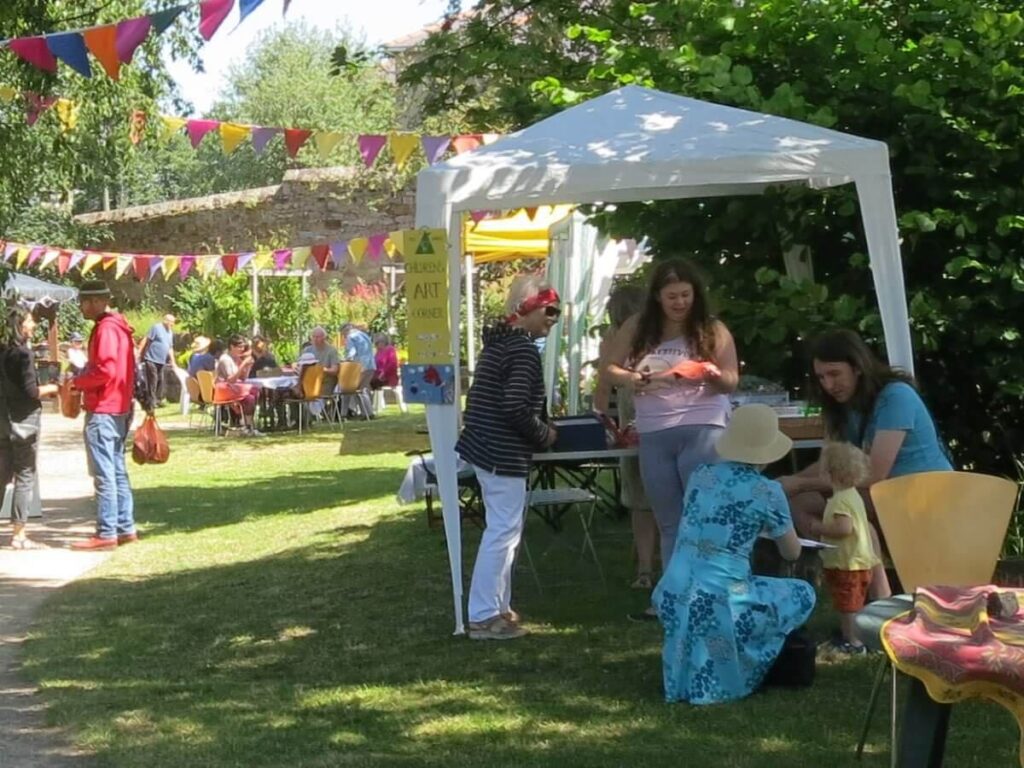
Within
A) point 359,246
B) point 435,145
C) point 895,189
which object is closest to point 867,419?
point 895,189

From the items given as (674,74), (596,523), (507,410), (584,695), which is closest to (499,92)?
(674,74)

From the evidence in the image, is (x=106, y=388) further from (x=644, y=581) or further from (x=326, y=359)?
(x=326, y=359)

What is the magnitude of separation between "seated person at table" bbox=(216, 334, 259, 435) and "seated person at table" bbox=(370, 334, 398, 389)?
1769mm

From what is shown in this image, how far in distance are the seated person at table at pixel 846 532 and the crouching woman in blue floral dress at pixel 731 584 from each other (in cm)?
30

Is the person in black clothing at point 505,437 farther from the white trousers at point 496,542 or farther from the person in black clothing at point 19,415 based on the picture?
the person in black clothing at point 19,415

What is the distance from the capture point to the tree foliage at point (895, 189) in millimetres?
7559

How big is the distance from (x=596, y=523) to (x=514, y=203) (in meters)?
3.76

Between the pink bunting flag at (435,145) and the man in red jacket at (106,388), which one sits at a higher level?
the pink bunting flag at (435,145)

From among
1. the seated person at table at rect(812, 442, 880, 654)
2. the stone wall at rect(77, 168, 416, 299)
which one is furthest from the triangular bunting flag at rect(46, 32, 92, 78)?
the stone wall at rect(77, 168, 416, 299)

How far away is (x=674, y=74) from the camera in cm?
840

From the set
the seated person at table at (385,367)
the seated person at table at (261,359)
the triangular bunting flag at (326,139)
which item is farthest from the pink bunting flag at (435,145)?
the seated person at table at (385,367)

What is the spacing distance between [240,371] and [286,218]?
7.93 metres

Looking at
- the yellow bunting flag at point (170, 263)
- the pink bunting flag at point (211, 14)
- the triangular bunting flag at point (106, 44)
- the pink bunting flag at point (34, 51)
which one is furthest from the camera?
the yellow bunting flag at point (170, 263)

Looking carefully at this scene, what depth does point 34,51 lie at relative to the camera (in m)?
8.48
